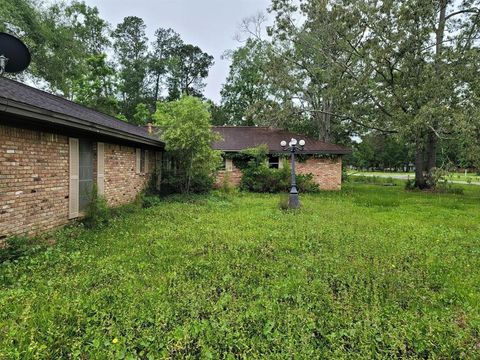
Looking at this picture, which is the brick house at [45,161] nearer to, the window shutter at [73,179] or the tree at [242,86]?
the window shutter at [73,179]

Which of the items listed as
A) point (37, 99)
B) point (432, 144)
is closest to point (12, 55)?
point (37, 99)

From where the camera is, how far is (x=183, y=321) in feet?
9.32

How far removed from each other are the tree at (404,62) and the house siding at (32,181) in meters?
14.8

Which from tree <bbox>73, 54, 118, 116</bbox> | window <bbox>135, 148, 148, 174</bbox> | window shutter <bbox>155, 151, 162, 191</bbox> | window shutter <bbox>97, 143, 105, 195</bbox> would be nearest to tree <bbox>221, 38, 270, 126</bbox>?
tree <bbox>73, 54, 118, 116</bbox>

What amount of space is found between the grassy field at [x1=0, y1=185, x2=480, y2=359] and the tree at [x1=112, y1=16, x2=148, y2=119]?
2942 cm

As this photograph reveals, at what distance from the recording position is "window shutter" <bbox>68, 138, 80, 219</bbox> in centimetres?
659

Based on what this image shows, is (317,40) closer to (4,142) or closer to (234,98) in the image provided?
(234,98)

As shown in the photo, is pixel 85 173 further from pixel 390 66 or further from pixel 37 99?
pixel 390 66

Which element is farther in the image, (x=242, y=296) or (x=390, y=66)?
(x=390, y=66)

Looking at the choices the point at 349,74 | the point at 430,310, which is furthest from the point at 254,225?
the point at 349,74

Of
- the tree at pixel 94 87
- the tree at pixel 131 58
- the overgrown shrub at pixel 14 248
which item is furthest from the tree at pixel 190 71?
the overgrown shrub at pixel 14 248

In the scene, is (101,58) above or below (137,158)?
above

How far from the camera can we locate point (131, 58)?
32844 millimetres

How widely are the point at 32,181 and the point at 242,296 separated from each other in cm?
458
